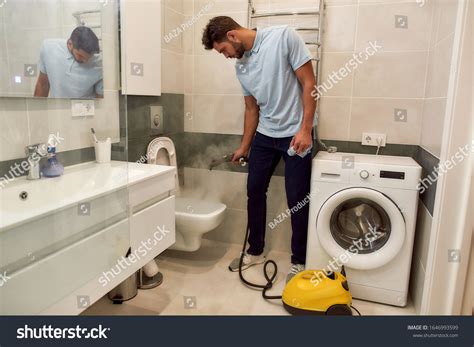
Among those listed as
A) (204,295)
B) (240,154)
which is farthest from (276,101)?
(204,295)

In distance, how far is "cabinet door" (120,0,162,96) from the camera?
6.44 ft

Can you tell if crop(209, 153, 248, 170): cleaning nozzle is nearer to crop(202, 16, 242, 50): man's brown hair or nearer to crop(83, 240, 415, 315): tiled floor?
crop(83, 240, 415, 315): tiled floor

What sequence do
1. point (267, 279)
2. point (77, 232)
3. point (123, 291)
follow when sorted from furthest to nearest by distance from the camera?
point (267, 279)
point (123, 291)
point (77, 232)

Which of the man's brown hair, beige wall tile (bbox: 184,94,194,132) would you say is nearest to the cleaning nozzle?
beige wall tile (bbox: 184,94,194,132)

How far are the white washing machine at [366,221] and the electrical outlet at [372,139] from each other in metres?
0.18

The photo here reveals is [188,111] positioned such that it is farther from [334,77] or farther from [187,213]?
[334,77]

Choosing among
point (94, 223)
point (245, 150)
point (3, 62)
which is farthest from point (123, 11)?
point (94, 223)

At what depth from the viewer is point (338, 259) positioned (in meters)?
1.98

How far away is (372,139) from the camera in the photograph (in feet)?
7.39

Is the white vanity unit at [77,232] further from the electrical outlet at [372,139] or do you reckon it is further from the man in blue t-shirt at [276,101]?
the electrical outlet at [372,139]

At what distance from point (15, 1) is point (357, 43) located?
69.9 inches

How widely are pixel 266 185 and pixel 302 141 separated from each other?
447 mm

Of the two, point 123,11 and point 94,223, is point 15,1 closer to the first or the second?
point 123,11

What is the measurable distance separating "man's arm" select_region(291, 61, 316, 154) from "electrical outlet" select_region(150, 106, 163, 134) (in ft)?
2.98
